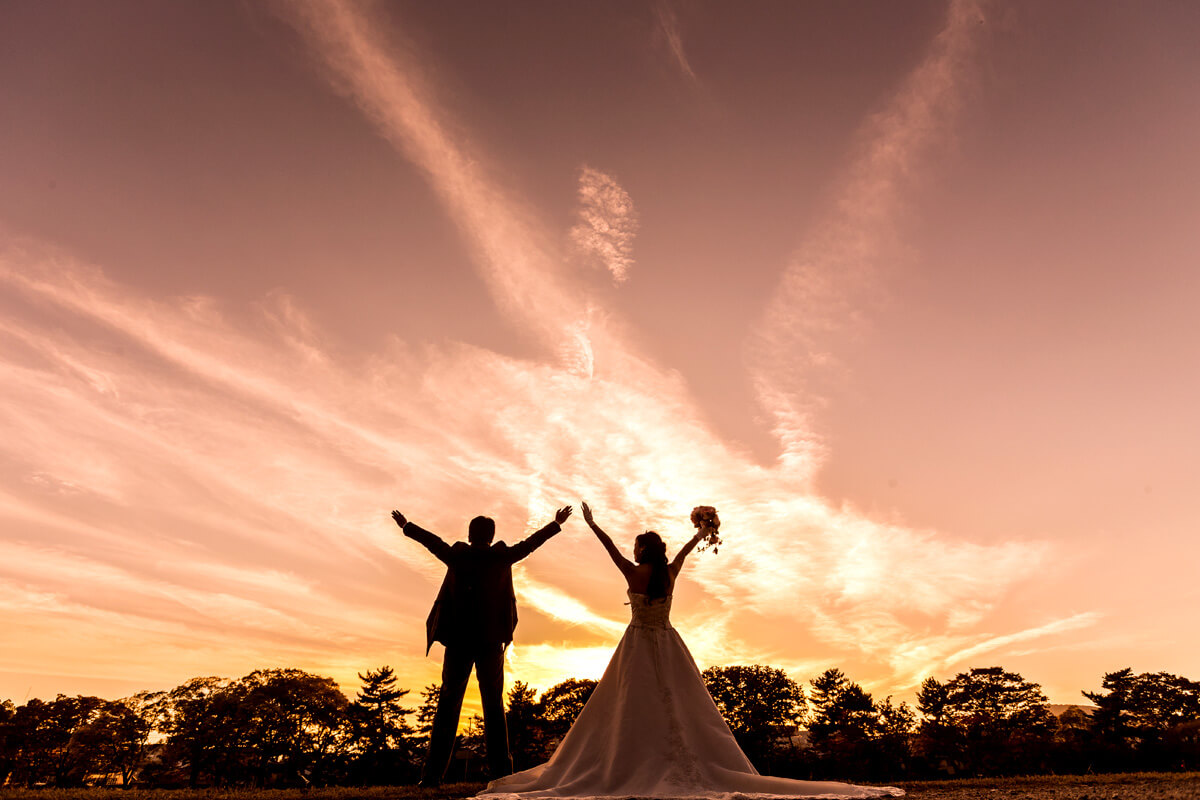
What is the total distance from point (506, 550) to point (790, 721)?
69.8 meters

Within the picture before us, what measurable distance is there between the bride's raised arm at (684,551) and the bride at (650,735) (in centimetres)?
2

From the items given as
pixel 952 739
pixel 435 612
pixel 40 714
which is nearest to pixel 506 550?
pixel 435 612

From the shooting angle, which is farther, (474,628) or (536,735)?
(536,735)

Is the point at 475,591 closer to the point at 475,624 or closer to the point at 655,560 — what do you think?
the point at 475,624

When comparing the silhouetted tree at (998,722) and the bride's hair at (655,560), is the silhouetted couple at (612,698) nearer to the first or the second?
the bride's hair at (655,560)

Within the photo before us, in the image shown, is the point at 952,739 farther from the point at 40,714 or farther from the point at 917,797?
the point at 40,714

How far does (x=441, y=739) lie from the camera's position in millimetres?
9578

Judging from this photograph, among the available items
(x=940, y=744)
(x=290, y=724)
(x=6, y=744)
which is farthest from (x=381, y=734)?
(x=940, y=744)

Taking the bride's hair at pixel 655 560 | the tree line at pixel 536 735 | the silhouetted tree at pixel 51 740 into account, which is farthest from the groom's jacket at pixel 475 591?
the silhouetted tree at pixel 51 740

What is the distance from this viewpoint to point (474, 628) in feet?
32.4

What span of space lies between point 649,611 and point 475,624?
257 centimetres

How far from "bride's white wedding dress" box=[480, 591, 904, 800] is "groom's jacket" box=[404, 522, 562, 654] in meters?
1.70

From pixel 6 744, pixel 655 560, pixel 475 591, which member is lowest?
pixel 6 744

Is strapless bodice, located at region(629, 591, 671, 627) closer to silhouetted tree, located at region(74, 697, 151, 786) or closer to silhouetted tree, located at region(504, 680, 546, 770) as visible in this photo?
silhouetted tree, located at region(504, 680, 546, 770)
